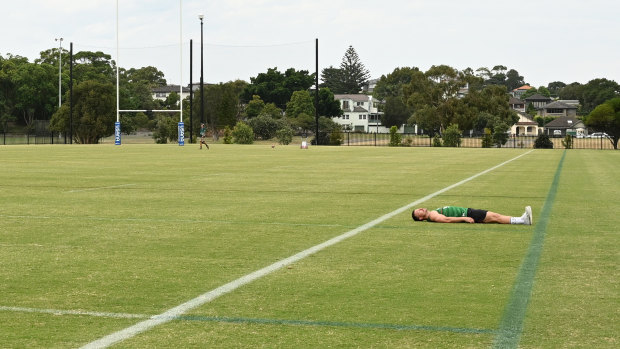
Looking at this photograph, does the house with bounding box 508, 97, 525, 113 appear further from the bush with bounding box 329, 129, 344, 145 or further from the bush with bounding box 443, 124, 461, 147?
the bush with bounding box 329, 129, 344, 145

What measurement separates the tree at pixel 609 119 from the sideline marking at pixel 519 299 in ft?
194

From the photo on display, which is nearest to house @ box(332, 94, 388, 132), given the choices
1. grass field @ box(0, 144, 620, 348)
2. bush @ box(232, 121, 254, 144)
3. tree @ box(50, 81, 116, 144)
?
tree @ box(50, 81, 116, 144)

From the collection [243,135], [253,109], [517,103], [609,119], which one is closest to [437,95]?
[253,109]

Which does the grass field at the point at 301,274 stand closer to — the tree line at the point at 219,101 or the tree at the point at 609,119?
the tree at the point at 609,119

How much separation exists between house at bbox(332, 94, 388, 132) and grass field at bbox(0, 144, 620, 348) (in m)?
141

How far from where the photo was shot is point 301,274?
267 inches

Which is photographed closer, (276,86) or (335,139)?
(335,139)

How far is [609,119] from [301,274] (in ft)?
207

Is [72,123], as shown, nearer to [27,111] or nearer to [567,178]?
[27,111]

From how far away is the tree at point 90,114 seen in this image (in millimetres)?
73688

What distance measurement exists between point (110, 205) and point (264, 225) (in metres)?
3.75

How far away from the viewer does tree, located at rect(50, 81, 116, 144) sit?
242 ft

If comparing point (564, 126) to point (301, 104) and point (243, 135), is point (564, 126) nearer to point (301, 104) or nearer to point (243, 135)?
point (301, 104)

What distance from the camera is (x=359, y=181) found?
19219mm
